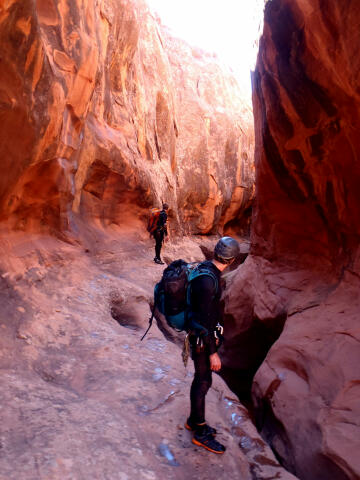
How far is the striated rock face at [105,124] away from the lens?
4855 millimetres

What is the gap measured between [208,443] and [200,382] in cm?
47

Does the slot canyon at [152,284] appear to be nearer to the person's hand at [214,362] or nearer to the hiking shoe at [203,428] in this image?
the hiking shoe at [203,428]

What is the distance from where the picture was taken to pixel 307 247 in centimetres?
673

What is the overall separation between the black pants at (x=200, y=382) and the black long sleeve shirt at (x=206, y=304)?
4.1 inches

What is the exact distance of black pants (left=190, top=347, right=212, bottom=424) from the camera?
2797mm

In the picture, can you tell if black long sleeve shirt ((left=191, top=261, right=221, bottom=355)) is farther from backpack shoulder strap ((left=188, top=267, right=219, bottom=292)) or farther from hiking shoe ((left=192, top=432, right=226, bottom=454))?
hiking shoe ((left=192, top=432, right=226, bottom=454))

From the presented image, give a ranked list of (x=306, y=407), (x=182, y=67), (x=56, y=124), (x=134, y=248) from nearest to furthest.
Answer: (x=306, y=407) → (x=56, y=124) → (x=134, y=248) → (x=182, y=67)

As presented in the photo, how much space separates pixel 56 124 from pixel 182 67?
66.6 ft

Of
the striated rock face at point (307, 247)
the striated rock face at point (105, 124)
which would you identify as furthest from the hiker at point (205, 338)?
the striated rock face at point (105, 124)

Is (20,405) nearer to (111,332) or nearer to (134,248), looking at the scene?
(111,332)

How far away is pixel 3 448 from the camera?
216cm

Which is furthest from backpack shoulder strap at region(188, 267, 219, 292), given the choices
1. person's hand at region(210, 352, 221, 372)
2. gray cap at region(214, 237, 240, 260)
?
person's hand at region(210, 352, 221, 372)

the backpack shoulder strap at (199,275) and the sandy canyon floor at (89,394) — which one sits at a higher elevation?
the backpack shoulder strap at (199,275)

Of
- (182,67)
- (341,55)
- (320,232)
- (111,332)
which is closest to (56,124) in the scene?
(111,332)
